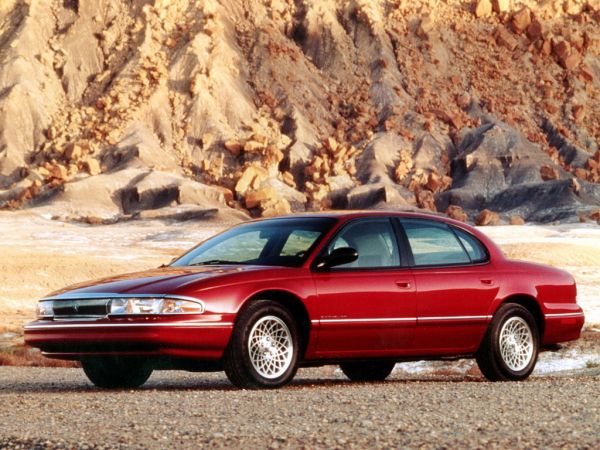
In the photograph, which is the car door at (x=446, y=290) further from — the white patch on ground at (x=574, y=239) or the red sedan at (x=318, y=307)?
the white patch on ground at (x=574, y=239)

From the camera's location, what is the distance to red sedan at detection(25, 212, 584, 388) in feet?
32.9

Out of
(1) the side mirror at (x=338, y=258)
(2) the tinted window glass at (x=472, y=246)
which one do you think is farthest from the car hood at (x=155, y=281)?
(2) the tinted window glass at (x=472, y=246)

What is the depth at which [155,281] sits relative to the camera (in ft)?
33.7

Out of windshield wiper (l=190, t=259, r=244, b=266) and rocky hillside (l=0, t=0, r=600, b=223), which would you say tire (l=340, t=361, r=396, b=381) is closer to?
windshield wiper (l=190, t=259, r=244, b=266)

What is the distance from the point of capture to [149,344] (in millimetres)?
9953

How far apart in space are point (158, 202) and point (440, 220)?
6203 centimetres

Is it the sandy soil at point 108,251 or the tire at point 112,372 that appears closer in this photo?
the tire at point 112,372

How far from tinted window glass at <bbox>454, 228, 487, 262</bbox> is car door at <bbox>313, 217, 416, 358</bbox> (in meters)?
0.89

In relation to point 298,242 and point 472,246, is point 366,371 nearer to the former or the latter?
point 472,246

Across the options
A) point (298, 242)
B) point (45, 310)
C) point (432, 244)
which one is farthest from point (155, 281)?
point (432, 244)

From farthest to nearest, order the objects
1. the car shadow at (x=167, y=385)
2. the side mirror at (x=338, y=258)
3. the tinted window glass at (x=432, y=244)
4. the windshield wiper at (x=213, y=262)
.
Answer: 1. the tinted window glass at (x=432, y=244)
2. the windshield wiper at (x=213, y=262)
3. the car shadow at (x=167, y=385)
4. the side mirror at (x=338, y=258)

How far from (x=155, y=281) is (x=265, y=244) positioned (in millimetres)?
1293

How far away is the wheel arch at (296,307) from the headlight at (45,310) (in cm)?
183

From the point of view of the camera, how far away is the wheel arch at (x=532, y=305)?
1191 centimetres
